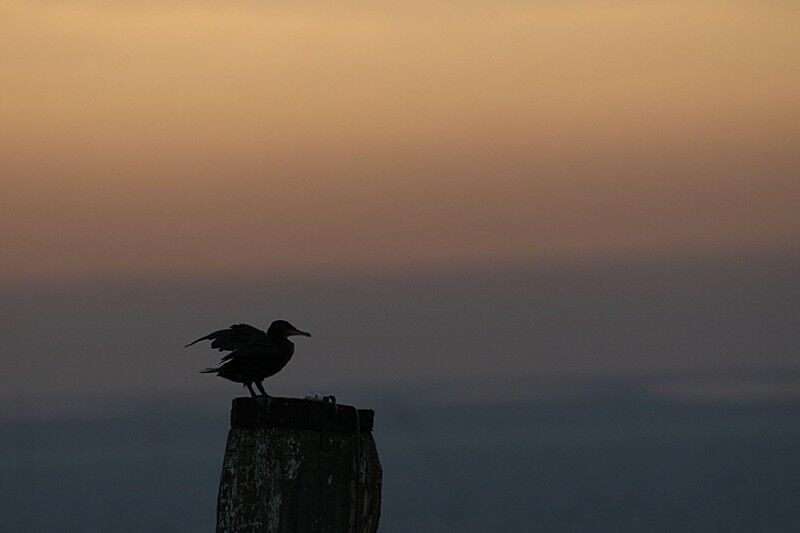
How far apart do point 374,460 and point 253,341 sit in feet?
15.5

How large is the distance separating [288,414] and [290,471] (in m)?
0.31

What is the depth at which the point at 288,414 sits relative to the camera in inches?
262

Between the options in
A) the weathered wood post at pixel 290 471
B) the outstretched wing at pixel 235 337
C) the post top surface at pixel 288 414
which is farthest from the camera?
the outstretched wing at pixel 235 337

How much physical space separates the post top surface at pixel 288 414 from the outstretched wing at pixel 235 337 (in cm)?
430

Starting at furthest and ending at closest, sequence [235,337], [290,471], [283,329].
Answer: [283,329], [235,337], [290,471]

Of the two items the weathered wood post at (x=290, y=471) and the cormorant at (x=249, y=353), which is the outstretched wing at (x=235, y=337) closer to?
the cormorant at (x=249, y=353)

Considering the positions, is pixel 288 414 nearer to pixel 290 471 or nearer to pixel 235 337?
pixel 290 471

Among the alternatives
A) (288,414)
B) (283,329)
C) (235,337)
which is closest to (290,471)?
(288,414)

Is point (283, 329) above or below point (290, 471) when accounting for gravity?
above

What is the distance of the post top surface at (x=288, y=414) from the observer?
6.62 metres

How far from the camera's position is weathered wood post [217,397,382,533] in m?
6.48

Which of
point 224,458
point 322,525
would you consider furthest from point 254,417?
point 322,525

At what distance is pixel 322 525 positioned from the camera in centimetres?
662

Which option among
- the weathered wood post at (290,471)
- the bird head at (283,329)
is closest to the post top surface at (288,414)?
the weathered wood post at (290,471)
